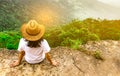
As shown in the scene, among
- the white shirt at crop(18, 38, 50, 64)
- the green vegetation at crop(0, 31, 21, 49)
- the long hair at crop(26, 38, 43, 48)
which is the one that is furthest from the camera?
the green vegetation at crop(0, 31, 21, 49)

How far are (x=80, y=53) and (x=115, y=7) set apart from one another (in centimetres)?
3732


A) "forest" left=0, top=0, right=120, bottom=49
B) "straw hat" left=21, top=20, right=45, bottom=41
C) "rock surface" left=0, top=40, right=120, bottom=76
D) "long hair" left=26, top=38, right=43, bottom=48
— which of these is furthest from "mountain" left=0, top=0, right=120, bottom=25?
"straw hat" left=21, top=20, right=45, bottom=41

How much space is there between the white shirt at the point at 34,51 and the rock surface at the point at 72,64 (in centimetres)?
16

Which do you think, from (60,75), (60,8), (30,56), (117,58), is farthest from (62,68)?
(60,8)

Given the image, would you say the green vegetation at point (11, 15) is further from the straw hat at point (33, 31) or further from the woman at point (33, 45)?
the straw hat at point (33, 31)

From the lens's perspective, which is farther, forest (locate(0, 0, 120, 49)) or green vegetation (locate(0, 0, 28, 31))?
green vegetation (locate(0, 0, 28, 31))

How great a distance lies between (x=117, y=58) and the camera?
780cm

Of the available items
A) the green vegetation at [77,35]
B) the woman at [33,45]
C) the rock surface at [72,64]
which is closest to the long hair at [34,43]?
the woman at [33,45]

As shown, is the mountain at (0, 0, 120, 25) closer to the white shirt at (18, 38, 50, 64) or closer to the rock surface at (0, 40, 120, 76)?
the rock surface at (0, 40, 120, 76)

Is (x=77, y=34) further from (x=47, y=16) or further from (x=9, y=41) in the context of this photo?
(x=47, y=16)

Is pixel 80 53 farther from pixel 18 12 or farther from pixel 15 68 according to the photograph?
pixel 18 12

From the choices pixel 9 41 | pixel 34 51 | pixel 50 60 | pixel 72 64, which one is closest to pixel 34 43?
pixel 34 51

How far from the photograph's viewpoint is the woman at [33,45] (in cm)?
618

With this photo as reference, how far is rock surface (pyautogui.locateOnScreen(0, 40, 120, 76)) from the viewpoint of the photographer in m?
6.84
